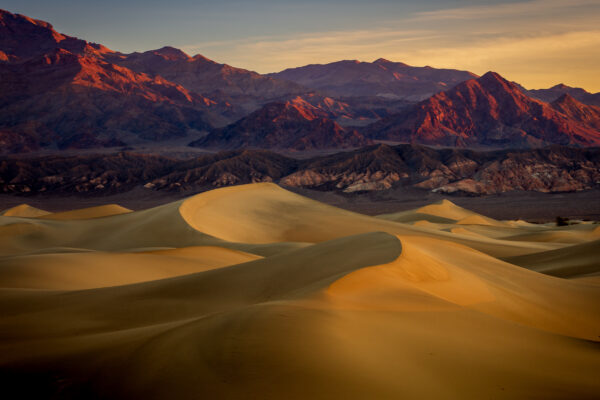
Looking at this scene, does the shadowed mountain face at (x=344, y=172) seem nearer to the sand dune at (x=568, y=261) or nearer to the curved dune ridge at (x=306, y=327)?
the sand dune at (x=568, y=261)

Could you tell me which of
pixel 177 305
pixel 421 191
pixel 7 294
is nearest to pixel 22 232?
pixel 7 294

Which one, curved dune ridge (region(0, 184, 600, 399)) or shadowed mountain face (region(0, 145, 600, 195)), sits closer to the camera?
curved dune ridge (region(0, 184, 600, 399))

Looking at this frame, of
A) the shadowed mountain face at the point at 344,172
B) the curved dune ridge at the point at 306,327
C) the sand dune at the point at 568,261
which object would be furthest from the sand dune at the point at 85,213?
the shadowed mountain face at the point at 344,172

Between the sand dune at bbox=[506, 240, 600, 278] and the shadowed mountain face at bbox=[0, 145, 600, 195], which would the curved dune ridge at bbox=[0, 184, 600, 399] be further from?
the shadowed mountain face at bbox=[0, 145, 600, 195]

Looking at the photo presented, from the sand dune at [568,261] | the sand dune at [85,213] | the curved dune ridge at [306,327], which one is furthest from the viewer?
the sand dune at [85,213]

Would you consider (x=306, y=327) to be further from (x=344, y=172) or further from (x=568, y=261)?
(x=344, y=172)

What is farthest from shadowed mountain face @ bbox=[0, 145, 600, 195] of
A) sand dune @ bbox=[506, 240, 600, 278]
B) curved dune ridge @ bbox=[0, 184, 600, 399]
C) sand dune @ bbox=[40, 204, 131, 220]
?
curved dune ridge @ bbox=[0, 184, 600, 399]
